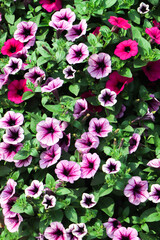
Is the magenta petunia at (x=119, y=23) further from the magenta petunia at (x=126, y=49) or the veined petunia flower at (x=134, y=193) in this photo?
the veined petunia flower at (x=134, y=193)

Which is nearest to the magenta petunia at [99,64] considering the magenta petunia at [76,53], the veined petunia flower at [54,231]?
the magenta petunia at [76,53]

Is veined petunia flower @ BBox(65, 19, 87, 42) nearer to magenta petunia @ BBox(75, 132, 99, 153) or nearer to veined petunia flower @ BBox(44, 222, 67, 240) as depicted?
magenta petunia @ BBox(75, 132, 99, 153)

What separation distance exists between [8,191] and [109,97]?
3.97ft

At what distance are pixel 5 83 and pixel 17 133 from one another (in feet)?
2.06

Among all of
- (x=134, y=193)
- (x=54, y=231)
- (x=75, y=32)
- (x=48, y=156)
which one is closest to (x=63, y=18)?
(x=75, y=32)

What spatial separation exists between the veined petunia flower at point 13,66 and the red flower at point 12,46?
0.19 meters

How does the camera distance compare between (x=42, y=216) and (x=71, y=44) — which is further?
(x=71, y=44)

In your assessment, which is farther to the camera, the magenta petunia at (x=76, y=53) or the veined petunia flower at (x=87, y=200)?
the magenta petunia at (x=76, y=53)

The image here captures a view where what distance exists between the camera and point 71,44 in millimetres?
2891

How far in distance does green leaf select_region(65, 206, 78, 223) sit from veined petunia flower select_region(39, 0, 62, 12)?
203 centimetres

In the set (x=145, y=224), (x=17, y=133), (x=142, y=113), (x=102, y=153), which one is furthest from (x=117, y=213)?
(x=17, y=133)

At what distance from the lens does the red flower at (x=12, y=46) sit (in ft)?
9.83

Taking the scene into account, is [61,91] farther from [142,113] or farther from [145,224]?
[145,224]

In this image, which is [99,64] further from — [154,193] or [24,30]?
[154,193]
